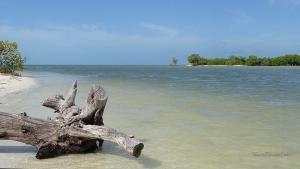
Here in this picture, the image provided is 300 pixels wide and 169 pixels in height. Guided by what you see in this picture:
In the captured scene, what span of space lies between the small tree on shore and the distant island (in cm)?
11576

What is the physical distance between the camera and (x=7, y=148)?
7789 millimetres

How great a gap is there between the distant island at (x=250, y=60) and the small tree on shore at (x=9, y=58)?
11576 cm

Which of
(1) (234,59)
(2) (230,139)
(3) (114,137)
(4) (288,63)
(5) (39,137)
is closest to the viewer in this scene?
(3) (114,137)

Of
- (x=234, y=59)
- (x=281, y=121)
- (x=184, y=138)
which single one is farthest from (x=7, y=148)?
(x=234, y=59)

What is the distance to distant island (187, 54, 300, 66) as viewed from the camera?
13985cm

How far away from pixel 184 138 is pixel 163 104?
741cm

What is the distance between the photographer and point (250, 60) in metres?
147

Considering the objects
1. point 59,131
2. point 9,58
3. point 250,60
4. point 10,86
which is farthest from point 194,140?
point 250,60

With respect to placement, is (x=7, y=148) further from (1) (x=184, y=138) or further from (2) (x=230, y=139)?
(2) (x=230, y=139)

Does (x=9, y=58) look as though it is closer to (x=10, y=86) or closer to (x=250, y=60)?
(x=10, y=86)

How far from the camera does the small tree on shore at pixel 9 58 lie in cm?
3684

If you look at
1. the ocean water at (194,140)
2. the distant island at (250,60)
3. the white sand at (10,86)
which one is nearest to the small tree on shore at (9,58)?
the white sand at (10,86)

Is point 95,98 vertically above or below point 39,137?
above

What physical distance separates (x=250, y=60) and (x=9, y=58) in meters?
120
